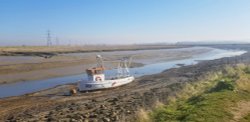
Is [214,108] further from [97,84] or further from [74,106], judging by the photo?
[97,84]

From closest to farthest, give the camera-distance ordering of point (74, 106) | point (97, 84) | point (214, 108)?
point (214, 108)
point (74, 106)
point (97, 84)

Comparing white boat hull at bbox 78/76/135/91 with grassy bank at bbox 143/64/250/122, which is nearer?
grassy bank at bbox 143/64/250/122

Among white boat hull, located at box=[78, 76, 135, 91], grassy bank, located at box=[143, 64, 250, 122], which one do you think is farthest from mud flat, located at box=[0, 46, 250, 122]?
grassy bank, located at box=[143, 64, 250, 122]

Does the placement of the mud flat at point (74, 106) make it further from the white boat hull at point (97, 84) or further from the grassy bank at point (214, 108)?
the grassy bank at point (214, 108)

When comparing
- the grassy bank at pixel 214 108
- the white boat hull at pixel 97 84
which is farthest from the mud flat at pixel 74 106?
the grassy bank at pixel 214 108

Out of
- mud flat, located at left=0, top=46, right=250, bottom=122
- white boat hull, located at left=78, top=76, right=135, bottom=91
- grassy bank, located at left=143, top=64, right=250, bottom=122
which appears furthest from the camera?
white boat hull, located at left=78, top=76, right=135, bottom=91

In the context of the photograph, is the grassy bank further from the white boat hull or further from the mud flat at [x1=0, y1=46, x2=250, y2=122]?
the white boat hull

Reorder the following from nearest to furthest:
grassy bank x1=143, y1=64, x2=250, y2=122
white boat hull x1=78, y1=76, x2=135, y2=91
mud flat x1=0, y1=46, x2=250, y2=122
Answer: grassy bank x1=143, y1=64, x2=250, y2=122, mud flat x1=0, y1=46, x2=250, y2=122, white boat hull x1=78, y1=76, x2=135, y2=91

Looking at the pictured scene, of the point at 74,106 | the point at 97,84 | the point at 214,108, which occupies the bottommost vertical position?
the point at 74,106

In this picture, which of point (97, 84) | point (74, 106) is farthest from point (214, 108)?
point (97, 84)

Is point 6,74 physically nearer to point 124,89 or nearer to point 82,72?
point 82,72

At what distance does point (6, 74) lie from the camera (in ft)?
173

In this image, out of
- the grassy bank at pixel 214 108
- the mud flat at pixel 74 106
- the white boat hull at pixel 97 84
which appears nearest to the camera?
the grassy bank at pixel 214 108

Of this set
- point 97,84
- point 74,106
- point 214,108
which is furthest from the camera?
point 97,84
